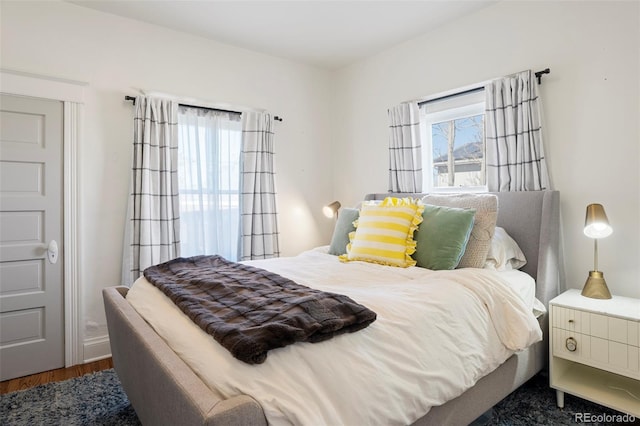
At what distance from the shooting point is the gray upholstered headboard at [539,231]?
6.97 feet

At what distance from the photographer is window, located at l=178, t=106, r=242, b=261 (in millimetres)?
3062

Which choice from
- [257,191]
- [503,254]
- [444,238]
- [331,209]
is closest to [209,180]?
[257,191]

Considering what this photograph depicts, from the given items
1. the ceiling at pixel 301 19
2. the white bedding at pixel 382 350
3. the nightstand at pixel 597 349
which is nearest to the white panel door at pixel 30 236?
the ceiling at pixel 301 19

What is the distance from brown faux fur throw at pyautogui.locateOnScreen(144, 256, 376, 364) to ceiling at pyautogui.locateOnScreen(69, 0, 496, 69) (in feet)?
6.74

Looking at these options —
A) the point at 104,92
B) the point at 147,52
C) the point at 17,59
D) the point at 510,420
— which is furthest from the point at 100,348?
the point at 510,420

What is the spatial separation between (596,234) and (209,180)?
282 cm

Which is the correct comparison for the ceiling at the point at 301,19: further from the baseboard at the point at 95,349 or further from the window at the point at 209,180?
the baseboard at the point at 95,349

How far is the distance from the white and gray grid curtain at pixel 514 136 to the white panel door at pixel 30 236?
3.10m

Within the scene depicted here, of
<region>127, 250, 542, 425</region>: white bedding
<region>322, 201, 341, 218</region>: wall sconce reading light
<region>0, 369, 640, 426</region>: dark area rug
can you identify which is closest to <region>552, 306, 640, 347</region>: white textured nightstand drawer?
<region>127, 250, 542, 425</region>: white bedding

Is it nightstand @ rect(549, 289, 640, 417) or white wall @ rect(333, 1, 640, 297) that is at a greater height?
white wall @ rect(333, 1, 640, 297)

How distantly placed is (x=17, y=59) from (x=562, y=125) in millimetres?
3663

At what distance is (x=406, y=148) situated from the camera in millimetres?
3117

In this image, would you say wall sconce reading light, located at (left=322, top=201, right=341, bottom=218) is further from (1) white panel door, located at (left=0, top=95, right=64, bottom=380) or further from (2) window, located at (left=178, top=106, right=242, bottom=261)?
(1) white panel door, located at (left=0, top=95, right=64, bottom=380)

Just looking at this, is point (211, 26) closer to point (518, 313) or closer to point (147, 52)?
point (147, 52)
